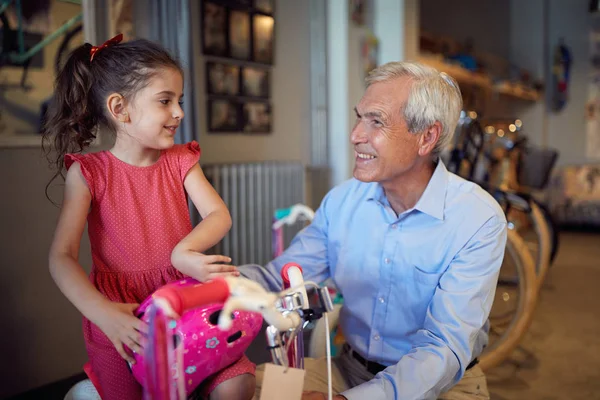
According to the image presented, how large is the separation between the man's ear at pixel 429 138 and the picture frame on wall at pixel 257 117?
7.06ft

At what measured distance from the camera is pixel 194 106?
2.72 m

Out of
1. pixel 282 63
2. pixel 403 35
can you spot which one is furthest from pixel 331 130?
pixel 403 35

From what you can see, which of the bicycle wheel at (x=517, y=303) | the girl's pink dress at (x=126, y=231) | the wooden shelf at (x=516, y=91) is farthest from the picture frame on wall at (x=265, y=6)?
the wooden shelf at (x=516, y=91)

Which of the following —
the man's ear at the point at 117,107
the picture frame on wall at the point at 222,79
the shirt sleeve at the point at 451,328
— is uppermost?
the picture frame on wall at the point at 222,79

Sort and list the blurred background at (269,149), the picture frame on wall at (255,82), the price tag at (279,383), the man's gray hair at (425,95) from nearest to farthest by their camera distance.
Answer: the price tag at (279,383), the man's gray hair at (425,95), the blurred background at (269,149), the picture frame on wall at (255,82)

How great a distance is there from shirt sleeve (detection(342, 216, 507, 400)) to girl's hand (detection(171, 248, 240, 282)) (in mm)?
373

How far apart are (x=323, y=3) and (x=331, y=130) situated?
3.05 feet

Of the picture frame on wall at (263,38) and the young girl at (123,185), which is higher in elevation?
the picture frame on wall at (263,38)

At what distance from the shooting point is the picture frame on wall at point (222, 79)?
10.3 feet

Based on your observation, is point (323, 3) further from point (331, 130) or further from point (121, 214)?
point (121, 214)

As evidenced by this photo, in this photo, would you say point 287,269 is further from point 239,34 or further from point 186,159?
point 239,34

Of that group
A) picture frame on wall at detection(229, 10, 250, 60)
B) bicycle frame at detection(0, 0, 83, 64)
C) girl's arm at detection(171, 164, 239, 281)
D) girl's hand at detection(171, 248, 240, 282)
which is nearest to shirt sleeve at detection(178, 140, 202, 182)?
girl's arm at detection(171, 164, 239, 281)

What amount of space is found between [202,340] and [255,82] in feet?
9.31

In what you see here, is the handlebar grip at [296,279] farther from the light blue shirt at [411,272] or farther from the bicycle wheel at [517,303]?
the bicycle wheel at [517,303]
